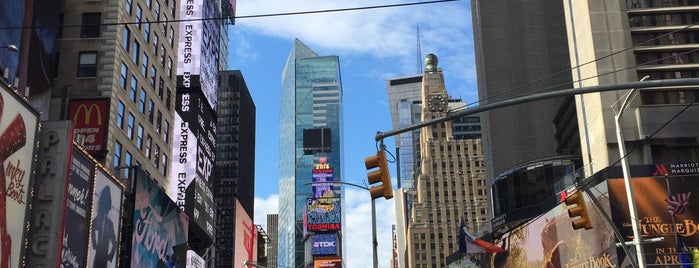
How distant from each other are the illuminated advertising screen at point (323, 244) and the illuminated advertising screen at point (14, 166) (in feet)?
322

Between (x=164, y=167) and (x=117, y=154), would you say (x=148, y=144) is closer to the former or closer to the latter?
(x=164, y=167)

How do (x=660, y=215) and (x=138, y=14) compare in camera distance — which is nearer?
(x=660, y=215)

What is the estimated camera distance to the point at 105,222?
41969 mm

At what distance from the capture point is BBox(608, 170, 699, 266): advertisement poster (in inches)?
2124

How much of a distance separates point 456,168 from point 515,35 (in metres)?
65.6

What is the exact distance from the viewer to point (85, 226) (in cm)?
3816

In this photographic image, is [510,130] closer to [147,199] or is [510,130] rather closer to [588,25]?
[588,25]

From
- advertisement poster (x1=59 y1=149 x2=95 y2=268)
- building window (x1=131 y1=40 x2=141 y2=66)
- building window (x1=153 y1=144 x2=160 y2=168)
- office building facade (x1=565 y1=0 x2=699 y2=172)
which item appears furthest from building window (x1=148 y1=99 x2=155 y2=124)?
office building facade (x1=565 y1=0 x2=699 y2=172)

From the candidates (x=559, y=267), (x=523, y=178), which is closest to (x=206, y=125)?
(x=523, y=178)

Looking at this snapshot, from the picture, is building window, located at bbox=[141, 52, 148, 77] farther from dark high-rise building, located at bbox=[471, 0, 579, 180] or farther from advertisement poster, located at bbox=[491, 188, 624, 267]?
dark high-rise building, located at bbox=[471, 0, 579, 180]

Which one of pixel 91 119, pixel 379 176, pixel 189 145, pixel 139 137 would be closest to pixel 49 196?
pixel 91 119

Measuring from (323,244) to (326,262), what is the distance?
4724 mm

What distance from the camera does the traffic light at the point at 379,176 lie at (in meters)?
16.6

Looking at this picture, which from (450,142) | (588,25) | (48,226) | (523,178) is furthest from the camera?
(450,142)
